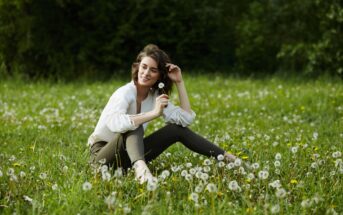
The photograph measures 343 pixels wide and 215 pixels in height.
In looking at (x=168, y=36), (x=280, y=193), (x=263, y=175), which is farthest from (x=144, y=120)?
(x=168, y=36)

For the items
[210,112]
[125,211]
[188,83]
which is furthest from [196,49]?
[125,211]

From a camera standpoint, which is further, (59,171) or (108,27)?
(108,27)

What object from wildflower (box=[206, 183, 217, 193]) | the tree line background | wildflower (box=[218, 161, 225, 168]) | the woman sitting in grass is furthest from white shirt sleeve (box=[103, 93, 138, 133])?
the tree line background

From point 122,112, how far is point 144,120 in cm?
20

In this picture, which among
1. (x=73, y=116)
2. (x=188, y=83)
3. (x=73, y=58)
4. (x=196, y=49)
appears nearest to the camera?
(x=73, y=116)

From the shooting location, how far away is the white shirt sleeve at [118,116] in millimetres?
3844

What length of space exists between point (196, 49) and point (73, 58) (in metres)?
2.91

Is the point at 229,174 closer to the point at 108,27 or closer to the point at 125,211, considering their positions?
the point at 125,211

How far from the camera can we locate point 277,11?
13.1 metres

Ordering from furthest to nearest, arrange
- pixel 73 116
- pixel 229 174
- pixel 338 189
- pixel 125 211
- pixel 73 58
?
pixel 73 58
pixel 73 116
pixel 229 174
pixel 338 189
pixel 125 211

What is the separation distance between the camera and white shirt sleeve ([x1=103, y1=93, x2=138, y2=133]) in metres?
3.84

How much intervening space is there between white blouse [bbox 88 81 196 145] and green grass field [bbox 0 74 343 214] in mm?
292

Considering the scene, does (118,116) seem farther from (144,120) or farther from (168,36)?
(168,36)

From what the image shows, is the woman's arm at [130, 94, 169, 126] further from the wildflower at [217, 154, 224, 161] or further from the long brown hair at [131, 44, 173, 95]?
the wildflower at [217, 154, 224, 161]
